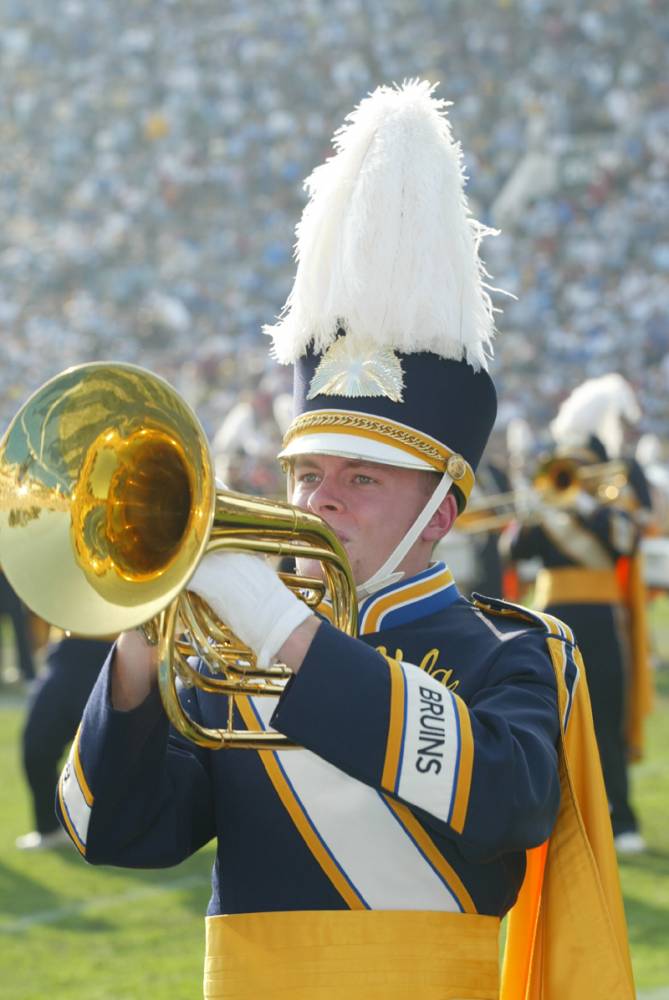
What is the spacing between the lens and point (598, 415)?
9031mm

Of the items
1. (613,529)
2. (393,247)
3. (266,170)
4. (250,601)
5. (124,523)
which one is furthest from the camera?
(266,170)

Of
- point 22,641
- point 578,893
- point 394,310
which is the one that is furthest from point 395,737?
point 22,641

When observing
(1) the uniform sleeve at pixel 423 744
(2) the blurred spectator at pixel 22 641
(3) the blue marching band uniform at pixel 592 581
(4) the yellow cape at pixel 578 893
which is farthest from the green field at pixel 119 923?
(2) the blurred spectator at pixel 22 641

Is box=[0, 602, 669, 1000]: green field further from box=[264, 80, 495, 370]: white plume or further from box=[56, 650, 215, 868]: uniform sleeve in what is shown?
box=[264, 80, 495, 370]: white plume

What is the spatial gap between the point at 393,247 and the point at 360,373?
0.20 metres

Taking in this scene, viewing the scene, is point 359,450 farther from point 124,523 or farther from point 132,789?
point 132,789

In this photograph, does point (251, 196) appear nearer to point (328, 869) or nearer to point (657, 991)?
point (657, 991)

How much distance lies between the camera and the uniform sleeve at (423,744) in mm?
2035

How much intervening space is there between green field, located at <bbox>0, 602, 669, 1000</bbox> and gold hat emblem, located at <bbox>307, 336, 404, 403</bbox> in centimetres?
292

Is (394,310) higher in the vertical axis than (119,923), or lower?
higher

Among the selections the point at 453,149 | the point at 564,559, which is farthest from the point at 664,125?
the point at 453,149

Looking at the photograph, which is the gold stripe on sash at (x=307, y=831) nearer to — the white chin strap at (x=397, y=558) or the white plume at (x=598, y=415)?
the white chin strap at (x=397, y=558)

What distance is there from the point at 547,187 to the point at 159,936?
59.9 feet

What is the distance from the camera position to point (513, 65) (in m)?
23.5
